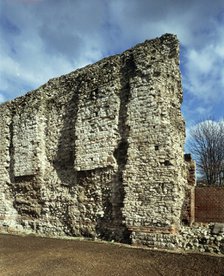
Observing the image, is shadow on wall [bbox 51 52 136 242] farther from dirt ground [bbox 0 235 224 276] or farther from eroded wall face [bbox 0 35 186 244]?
dirt ground [bbox 0 235 224 276]

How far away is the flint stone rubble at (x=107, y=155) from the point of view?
9125mm

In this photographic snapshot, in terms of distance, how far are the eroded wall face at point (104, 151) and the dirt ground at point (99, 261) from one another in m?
1.36

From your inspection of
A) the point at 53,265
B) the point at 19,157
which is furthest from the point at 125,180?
the point at 19,157

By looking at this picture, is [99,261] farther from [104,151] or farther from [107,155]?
[104,151]

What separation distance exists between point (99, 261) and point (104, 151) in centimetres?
403

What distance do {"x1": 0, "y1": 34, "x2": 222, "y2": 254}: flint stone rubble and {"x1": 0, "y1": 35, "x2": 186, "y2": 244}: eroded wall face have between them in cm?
3

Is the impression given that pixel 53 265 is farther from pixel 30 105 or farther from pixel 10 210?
pixel 30 105

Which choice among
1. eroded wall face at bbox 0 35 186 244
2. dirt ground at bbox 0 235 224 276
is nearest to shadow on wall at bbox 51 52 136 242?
eroded wall face at bbox 0 35 186 244

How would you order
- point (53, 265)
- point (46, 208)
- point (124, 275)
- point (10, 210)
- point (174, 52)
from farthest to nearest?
point (10, 210) < point (46, 208) < point (174, 52) < point (53, 265) < point (124, 275)

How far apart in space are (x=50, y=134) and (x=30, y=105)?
1.58 m

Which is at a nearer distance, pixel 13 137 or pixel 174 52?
pixel 174 52

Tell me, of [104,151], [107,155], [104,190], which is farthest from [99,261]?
[104,151]

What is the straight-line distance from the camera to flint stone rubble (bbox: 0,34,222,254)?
9125 mm

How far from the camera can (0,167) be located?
13453 mm
